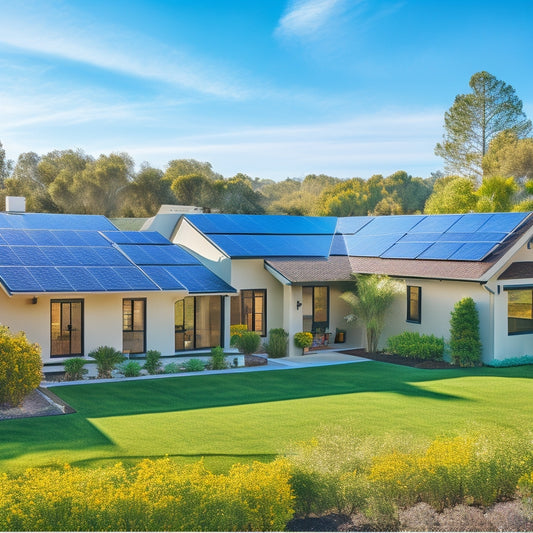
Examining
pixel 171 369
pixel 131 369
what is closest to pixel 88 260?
pixel 131 369

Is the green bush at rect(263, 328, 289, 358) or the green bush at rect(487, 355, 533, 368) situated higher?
the green bush at rect(263, 328, 289, 358)

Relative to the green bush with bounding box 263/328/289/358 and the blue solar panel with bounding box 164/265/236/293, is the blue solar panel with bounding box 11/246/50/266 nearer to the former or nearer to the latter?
the blue solar panel with bounding box 164/265/236/293

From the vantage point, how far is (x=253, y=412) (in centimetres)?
1520

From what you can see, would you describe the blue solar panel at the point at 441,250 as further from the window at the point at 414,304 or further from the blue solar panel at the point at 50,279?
the blue solar panel at the point at 50,279

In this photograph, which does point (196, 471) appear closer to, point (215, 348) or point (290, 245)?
point (215, 348)

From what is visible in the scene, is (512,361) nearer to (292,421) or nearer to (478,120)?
(292,421)

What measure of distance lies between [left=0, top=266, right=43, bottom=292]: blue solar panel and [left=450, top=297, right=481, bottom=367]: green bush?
1327 cm

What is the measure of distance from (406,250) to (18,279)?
1435cm

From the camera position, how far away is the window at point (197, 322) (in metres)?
23.0

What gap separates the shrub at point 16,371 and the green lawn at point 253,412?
44.0 inches

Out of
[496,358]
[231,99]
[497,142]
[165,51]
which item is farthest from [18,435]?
[497,142]

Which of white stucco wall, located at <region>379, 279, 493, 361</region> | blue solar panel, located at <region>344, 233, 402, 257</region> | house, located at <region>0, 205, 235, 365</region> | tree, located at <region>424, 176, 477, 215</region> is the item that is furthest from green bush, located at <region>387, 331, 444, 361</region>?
tree, located at <region>424, 176, 477, 215</region>

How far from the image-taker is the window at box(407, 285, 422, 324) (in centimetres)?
2412

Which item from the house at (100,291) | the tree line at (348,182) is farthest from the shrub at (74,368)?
the tree line at (348,182)
